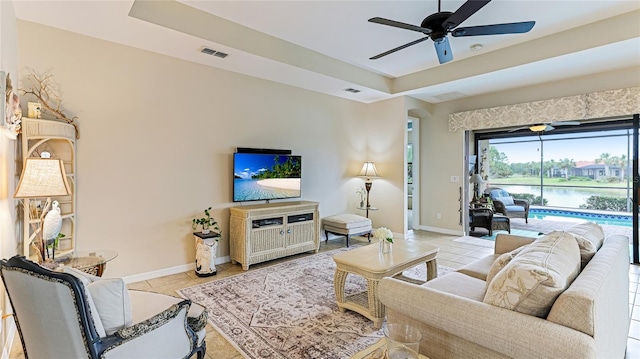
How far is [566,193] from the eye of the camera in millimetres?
8984

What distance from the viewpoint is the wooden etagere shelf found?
2631 mm

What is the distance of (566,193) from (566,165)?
2.80 feet

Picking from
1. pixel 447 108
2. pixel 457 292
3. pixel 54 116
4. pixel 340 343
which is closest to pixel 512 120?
pixel 447 108

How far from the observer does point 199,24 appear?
332cm

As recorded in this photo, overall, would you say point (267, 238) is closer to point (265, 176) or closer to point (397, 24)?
point (265, 176)

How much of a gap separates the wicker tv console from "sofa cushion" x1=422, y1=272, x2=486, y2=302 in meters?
2.47

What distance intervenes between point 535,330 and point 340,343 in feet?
4.68

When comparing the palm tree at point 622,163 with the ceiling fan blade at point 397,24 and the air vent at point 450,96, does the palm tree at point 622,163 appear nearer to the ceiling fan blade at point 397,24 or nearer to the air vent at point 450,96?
the air vent at point 450,96

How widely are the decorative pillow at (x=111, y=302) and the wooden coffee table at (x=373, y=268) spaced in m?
1.71

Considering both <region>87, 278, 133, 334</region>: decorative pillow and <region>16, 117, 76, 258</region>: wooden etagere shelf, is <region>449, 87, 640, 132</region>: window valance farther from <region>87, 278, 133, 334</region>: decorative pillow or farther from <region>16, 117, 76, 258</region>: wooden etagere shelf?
<region>16, 117, 76, 258</region>: wooden etagere shelf

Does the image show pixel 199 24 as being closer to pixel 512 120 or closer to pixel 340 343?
pixel 340 343

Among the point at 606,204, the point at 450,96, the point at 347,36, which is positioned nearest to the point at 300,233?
the point at 347,36

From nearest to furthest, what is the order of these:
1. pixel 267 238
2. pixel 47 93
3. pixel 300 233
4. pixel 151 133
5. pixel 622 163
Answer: pixel 47 93 → pixel 151 133 → pixel 267 238 → pixel 300 233 → pixel 622 163

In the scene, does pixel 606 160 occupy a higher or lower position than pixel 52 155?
higher
